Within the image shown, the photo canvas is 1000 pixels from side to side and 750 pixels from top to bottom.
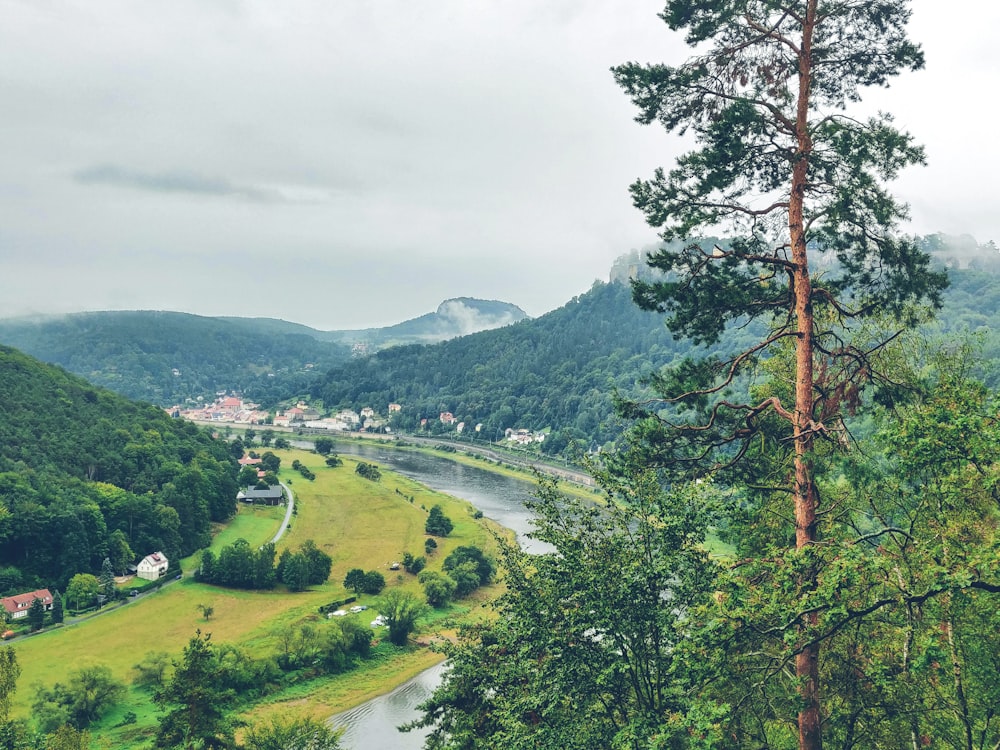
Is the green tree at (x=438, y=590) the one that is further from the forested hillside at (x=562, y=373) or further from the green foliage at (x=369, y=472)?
the forested hillside at (x=562, y=373)

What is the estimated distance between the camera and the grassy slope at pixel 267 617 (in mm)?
32125

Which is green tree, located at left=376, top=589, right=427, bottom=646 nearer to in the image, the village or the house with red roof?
the house with red roof

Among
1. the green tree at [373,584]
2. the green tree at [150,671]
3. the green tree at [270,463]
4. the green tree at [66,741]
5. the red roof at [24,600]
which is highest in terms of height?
the green tree at [270,463]

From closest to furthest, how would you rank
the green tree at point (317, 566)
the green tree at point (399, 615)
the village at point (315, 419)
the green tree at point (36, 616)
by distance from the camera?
the green tree at point (36, 616)
the green tree at point (399, 615)
the green tree at point (317, 566)
the village at point (315, 419)

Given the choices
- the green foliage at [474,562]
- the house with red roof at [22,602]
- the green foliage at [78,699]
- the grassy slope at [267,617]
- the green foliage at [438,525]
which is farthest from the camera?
the green foliage at [438,525]

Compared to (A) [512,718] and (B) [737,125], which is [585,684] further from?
(B) [737,125]

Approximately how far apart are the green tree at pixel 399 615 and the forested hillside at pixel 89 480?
2190 centimetres

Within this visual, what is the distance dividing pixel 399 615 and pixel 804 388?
34493 millimetres

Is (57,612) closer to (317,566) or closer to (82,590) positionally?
(82,590)

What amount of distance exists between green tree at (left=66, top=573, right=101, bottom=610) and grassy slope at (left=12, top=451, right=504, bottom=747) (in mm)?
1814

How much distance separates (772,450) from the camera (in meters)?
12.7

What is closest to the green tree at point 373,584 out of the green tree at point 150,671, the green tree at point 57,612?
the green tree at point 150,671

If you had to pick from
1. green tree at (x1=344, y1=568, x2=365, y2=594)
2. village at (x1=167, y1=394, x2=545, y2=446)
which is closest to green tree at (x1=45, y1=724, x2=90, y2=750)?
green tree at (x1=344, y1=568, x2=365, y2=594)

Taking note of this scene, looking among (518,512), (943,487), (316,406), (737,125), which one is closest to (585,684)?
(943,487)
